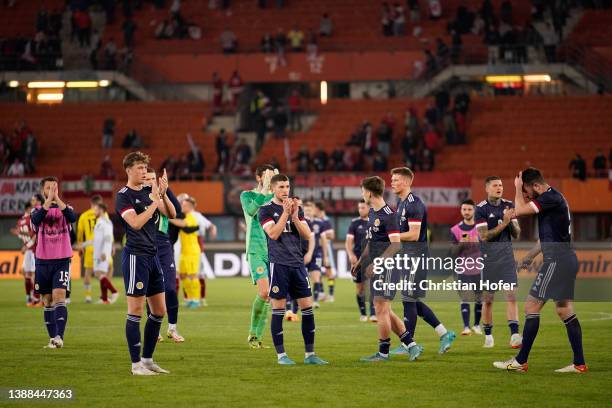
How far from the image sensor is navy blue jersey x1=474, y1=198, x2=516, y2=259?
1630cm

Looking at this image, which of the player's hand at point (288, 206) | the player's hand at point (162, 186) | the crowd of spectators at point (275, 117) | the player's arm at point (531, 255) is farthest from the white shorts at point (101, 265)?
the crowd of spectators at point (275, 117)

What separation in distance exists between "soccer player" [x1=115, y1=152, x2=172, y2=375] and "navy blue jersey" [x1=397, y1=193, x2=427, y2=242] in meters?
3.14

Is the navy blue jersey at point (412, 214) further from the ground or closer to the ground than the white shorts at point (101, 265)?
further from the ground

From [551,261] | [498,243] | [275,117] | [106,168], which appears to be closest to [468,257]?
[498,243]

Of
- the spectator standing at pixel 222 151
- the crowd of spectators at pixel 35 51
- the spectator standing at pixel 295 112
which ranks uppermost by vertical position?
the crowd of spectators at pixel 35 51

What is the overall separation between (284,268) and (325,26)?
36.4 m

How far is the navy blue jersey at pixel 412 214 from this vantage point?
14.3 m

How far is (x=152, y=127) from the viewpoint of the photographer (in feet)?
152

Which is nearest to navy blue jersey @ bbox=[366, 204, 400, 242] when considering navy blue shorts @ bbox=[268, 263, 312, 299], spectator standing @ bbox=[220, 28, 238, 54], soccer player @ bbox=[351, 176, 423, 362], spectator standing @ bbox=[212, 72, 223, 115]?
soccer player @ bbox=[351, 176, 423, 362]

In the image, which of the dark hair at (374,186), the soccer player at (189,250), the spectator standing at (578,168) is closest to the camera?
the dark hair at (374,186)

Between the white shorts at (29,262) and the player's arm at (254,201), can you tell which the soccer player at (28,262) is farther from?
the player's arm at (254,201)

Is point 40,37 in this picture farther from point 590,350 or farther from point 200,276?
point 590,350

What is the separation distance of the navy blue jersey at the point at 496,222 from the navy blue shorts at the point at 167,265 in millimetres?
4671

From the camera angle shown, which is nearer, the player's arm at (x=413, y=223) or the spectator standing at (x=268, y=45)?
the player's arm at (x=413, y=223)
